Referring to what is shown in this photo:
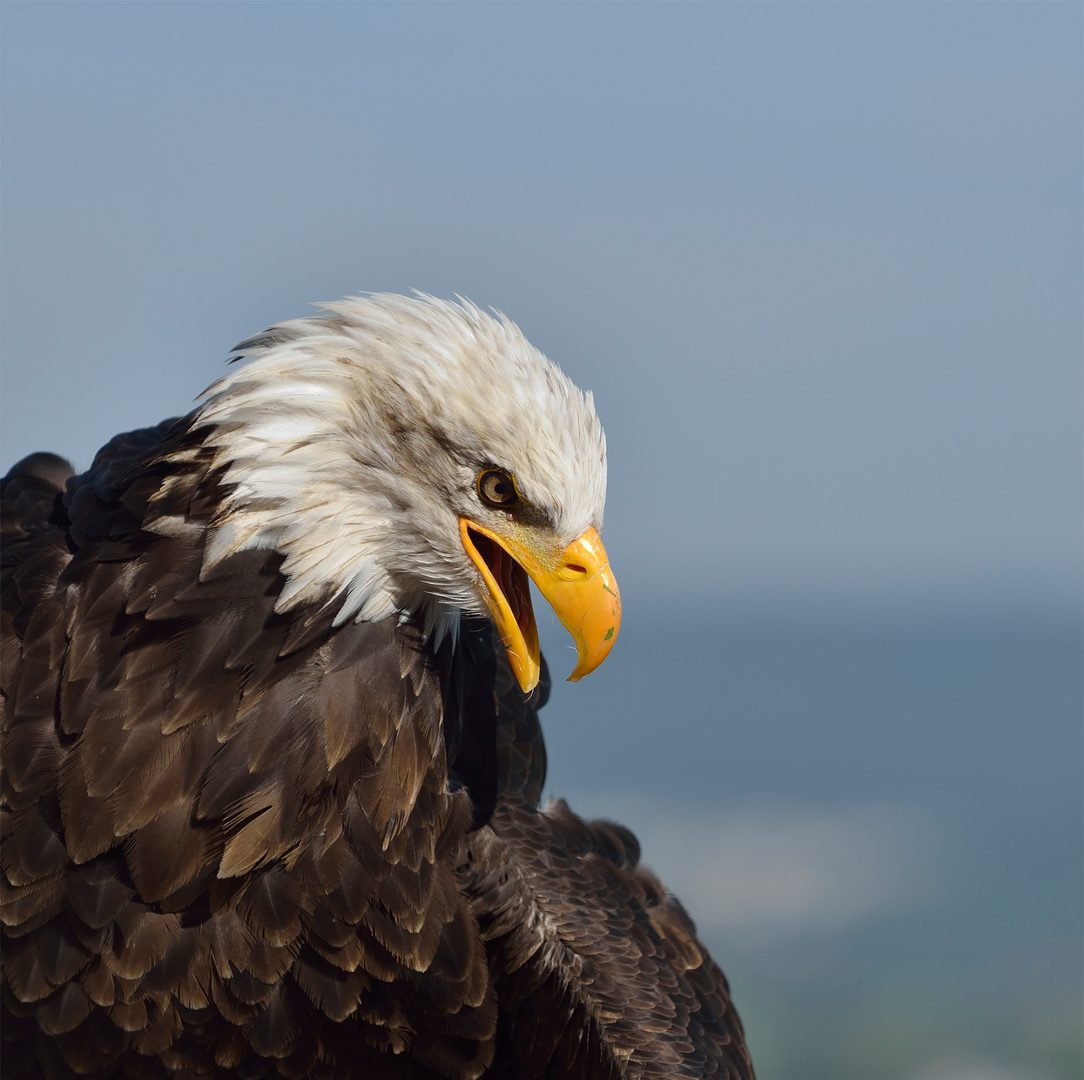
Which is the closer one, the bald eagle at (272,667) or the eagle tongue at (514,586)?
the bald eagle at (272,667)

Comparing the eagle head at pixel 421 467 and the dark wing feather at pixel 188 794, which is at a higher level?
the eagle head at pixel 421 467

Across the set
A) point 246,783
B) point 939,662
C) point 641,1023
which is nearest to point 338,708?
point 246,783

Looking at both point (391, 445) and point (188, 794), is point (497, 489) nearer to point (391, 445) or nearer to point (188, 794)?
→ point (391, 445)

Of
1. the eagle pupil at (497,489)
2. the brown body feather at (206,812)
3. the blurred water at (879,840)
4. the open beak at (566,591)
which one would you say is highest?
the blurred water at (879,840)

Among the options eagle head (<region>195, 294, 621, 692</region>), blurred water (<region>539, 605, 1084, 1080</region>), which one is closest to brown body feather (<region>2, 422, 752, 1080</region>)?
eagle head (<region>195, 294, 621, 692</region>)

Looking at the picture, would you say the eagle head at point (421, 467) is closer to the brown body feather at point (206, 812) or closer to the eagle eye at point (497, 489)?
the eagle eye at point (497, 489)

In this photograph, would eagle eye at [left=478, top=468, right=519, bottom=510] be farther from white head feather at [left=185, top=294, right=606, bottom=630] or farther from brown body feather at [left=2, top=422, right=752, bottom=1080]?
brown body feather at [left=2, top=422, right=752, bottom=1080]

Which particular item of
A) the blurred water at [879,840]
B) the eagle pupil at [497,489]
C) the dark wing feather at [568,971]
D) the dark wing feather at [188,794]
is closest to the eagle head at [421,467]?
the eagle pupil at [497,489]
